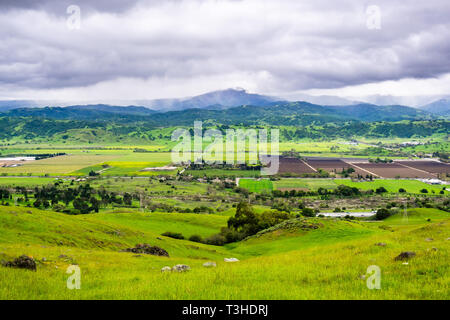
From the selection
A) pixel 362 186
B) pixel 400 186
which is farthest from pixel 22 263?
pixel 400 186

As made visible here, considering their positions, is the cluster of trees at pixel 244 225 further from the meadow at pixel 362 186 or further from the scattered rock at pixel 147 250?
the meadow at pixel 362 186

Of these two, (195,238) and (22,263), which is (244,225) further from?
(22,263)

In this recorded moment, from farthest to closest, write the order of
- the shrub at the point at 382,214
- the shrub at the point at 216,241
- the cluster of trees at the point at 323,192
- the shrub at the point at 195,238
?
the cluster of trees at the point at 323,192
the shrub at the point at 382,214
the shrub at the point at 195,238
the shrub at the point at 216,241

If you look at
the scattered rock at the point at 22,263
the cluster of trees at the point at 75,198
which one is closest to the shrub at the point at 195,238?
the scattered rock at the point at 22,263

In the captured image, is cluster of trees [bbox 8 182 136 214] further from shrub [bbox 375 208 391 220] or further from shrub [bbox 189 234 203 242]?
shrub [bbox 375 208 391 220]

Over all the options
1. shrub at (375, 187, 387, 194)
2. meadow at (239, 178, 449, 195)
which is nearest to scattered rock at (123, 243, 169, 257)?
meadow at (239, 178, 449, 195)

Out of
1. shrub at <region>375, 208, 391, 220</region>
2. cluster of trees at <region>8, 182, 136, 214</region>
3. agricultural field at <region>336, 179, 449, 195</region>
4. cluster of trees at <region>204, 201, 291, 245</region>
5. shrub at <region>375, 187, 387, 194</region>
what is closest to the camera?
cluster of trees at <region>204, 201, 291, 245</region>

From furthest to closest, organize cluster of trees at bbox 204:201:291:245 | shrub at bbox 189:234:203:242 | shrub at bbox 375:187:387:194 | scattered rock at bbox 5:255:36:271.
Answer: shrub at bbox 375:187:387:194
cluster of trees at bbox 204:201:291:245
shrub at bbox 189:234:203:242
scattered rock at bbox 5:255:36:271

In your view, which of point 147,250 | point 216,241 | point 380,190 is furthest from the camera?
point 380,190

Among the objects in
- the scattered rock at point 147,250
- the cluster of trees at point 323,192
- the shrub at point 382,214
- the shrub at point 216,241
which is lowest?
the cluster of trees at point 323,192

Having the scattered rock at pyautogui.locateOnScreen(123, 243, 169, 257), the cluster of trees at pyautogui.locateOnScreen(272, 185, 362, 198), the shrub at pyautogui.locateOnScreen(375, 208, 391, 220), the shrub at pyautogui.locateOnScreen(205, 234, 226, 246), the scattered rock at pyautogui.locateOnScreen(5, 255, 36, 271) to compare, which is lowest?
the cluster of trees at pyautogui.locateOnScreen(272, 185, 362, 198)
